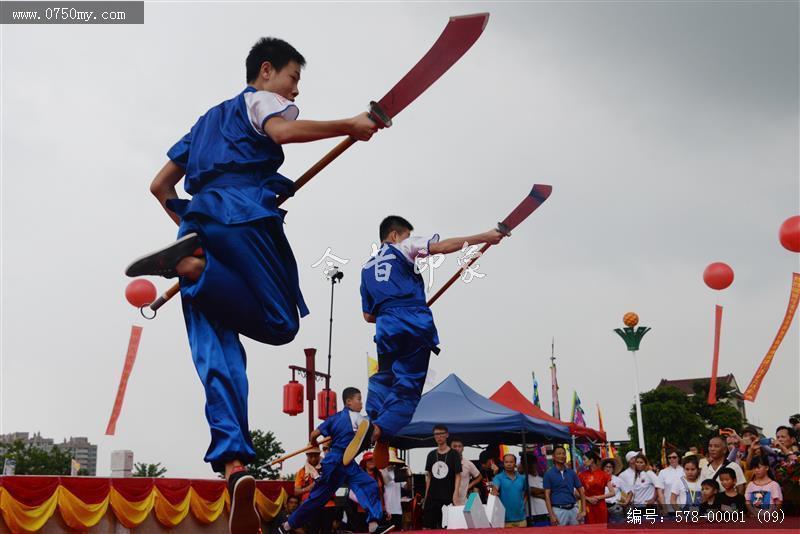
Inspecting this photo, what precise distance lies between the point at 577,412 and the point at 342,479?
28.6m

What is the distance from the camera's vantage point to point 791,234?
12.6 metres

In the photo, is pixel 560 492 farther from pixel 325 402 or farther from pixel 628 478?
pixel 325 402

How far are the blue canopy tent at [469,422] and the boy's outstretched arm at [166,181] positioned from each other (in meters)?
7.61

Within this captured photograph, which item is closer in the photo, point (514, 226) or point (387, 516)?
point (514, 226)

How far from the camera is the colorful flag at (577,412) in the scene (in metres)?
32.3

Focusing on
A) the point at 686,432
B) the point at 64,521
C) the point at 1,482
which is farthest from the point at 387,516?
the point at 686,432

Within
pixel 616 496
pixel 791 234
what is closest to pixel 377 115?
pixel 616 496

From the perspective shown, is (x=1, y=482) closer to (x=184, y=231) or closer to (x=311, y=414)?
(x=184, y=231)

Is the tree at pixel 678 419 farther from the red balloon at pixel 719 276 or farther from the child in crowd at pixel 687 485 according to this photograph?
the child in crowd at pixel 687 485

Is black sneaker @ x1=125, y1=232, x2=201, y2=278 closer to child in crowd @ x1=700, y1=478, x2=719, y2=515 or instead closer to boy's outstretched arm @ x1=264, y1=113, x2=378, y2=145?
boy's outstretched arm @ x1=264, y1=113, x2=378, y2=145

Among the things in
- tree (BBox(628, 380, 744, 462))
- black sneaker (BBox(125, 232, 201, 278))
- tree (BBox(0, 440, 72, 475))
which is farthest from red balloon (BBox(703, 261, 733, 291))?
tree (BBox(628, 380, 744, 462))

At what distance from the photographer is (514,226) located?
6.28 meters

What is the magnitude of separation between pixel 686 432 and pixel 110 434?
47.5 metres

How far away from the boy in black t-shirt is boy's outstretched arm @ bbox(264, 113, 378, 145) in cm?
488
